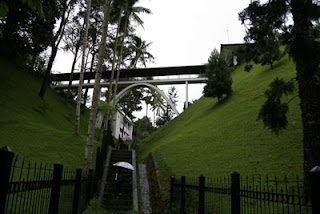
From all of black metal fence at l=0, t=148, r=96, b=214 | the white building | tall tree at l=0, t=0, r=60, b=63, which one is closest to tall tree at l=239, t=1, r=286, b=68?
black metal fence at l=0, t=148, r=96, b=214

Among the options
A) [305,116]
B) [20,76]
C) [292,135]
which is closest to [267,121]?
[305,116]

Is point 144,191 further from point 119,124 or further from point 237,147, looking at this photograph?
point 119,124

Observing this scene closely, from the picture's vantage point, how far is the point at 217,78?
22.0 m

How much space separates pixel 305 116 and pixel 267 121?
1347mm

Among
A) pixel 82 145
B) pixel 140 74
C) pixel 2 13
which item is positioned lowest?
pixel 82 145

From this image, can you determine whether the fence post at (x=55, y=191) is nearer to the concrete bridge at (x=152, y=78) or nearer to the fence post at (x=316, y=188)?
the fence post at (x=316, y=188)

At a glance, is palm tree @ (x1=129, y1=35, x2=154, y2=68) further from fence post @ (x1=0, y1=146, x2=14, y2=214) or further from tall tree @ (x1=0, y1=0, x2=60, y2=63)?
fence post @ (x1=0, y1=146, x2=14, y2=214)

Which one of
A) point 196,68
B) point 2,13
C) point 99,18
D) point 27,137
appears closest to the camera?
point 2,13

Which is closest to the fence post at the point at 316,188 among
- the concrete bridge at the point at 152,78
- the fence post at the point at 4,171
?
the fence post at the point at 4,171

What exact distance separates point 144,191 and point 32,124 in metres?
8.37

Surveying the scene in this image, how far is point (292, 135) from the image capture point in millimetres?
10758

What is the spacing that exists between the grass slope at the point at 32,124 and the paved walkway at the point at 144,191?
317 cm

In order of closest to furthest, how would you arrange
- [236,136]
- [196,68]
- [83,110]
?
[236,136], [83,110], [196,68]

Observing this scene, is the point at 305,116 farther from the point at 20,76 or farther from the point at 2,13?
the point at 20,76
